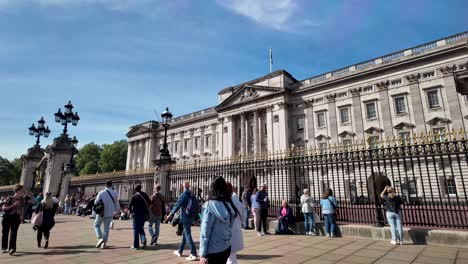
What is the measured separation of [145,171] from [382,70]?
28.0 meters

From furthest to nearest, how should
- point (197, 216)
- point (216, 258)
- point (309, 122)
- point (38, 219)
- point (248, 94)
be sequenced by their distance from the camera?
point (248, 94) < point (309, 122) < point (38, 219) < point (197, 216) < point (216, 258)

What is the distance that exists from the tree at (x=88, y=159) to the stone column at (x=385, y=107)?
73.6 m

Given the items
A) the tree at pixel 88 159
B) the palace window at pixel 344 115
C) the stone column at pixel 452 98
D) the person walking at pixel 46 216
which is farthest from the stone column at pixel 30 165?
the tree at pixel 88 159

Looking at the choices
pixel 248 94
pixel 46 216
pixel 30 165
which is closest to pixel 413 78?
pixel 248 94

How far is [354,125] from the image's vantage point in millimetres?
31391

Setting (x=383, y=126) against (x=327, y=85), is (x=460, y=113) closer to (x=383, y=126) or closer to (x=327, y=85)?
(x=383, y=126)

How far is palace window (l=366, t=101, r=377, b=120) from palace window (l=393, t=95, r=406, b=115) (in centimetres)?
212

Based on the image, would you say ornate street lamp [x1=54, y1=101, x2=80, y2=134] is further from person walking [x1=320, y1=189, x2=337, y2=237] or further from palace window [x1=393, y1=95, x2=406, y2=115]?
palace window [x1=393, y1=95, x2=406, y2=115]

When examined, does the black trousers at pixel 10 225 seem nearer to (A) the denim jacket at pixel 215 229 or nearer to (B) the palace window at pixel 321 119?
(A) the denim jacket at pixel 215 229

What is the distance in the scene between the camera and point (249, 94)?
41.2 metres

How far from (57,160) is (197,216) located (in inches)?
746

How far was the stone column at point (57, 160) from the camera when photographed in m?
20.3

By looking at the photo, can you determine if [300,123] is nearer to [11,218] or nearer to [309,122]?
[309,122]

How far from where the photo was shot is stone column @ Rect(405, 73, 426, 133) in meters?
26.9
